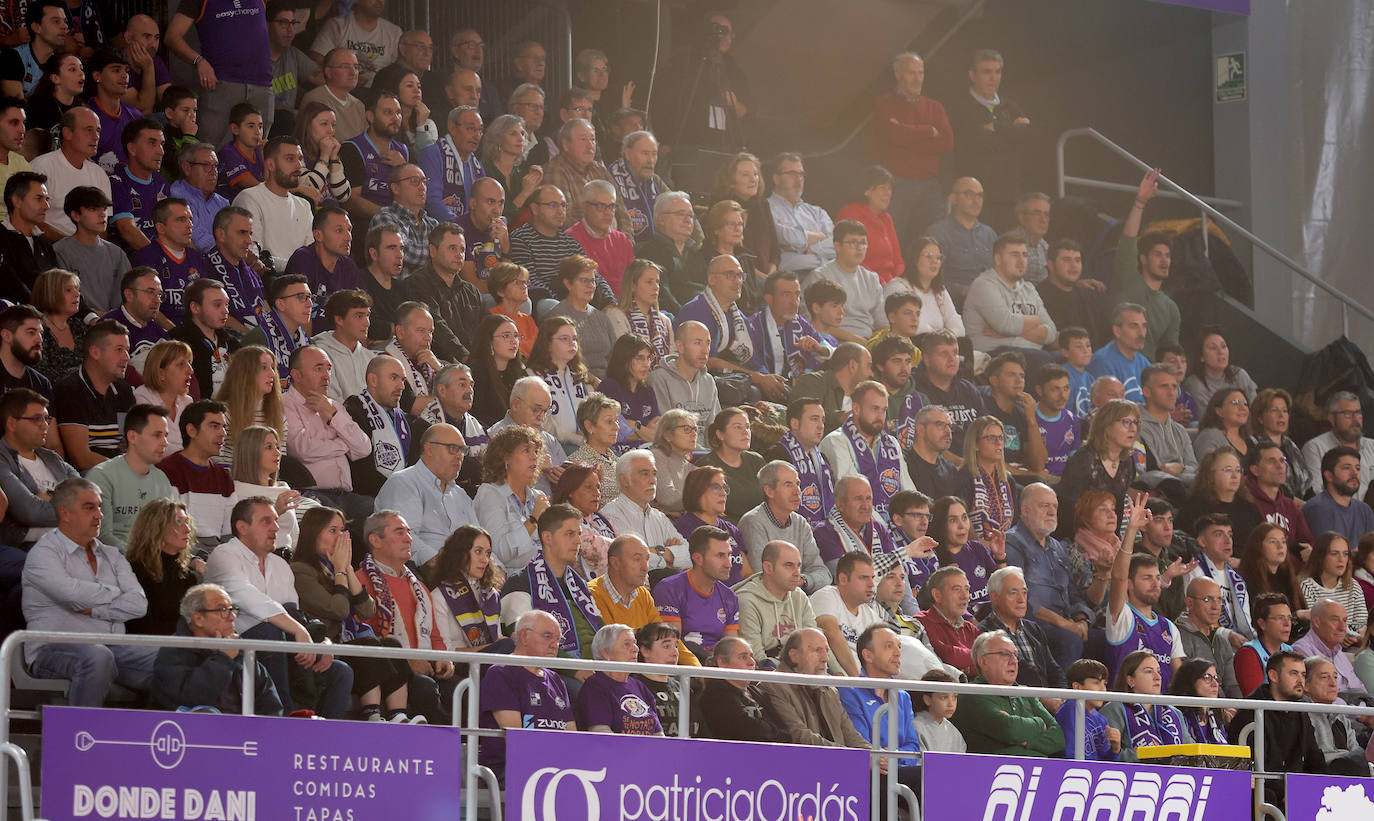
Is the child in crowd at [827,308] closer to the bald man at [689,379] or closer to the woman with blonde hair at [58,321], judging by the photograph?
the bald man at [689,379]

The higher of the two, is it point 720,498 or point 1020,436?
point 1020,436

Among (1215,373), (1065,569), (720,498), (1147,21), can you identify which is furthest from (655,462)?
(1147,21)

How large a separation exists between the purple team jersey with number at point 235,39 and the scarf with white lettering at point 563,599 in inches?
132

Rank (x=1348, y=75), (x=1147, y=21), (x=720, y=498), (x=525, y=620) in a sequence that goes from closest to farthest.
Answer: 1. (x=525, y=620)
2. (x=720, y=498)
3. (x=1348, y=75)
4. (x=1147, y=21)

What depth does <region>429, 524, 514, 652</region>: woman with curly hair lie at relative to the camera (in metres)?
6.95

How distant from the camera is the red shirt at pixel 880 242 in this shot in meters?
10.9

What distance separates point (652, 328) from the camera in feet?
30.1

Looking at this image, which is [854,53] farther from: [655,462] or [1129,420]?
[655,462]

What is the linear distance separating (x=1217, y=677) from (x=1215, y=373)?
9.49 feet

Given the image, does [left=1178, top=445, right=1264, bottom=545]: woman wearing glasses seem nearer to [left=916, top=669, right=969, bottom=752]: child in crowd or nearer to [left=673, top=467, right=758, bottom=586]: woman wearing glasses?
[left=916, top=669, right=969, bottom=752]: child in crowd

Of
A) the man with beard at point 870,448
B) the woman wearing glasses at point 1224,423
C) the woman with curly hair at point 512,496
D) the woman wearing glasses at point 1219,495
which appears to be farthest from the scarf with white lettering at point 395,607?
the woman wearing glasses at point 1224,423

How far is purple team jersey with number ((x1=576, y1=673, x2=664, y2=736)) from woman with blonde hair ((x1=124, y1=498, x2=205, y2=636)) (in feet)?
5.12

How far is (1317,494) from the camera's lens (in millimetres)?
10695

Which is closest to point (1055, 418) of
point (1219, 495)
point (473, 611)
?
point (1219, 495)
